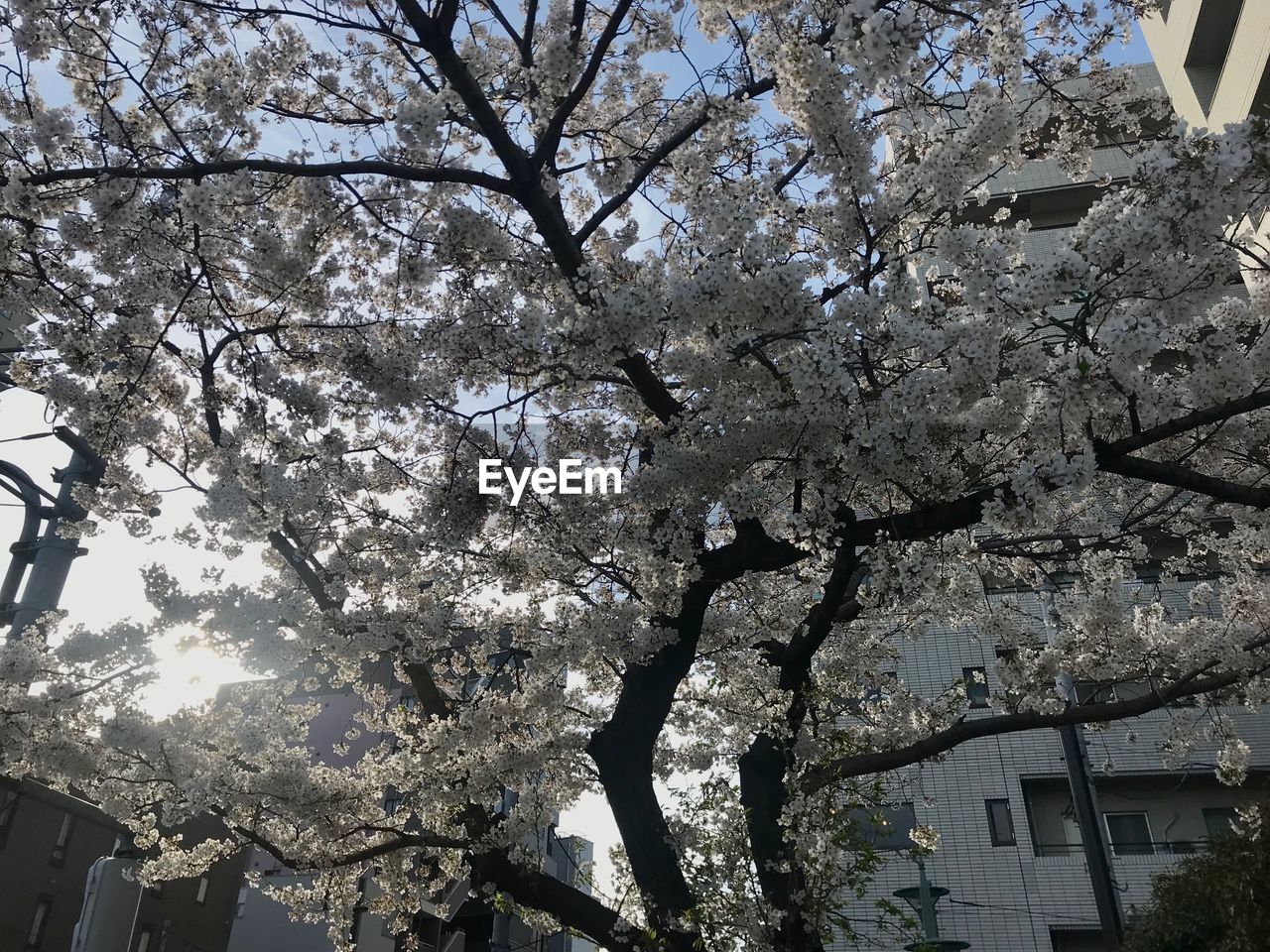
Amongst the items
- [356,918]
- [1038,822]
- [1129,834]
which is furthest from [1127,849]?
[356,918]

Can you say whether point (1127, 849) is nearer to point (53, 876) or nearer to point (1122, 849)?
point (1122, 849)

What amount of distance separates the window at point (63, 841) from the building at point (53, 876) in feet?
0.05

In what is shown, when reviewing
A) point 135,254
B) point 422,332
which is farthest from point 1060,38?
point 135,254

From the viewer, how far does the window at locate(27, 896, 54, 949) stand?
1431 centimetres

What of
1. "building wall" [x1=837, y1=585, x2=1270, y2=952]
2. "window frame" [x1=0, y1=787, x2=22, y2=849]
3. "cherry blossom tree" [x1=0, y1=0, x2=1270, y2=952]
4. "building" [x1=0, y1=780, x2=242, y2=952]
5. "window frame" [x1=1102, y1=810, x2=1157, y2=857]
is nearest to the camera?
"cherry blossom tree" [x1=0, y1=0, x2=1270, y2=952]

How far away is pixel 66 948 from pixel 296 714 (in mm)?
9996

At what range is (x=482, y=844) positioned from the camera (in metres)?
7.11

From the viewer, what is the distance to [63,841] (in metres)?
15.3

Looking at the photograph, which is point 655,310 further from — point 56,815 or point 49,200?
point 56,815

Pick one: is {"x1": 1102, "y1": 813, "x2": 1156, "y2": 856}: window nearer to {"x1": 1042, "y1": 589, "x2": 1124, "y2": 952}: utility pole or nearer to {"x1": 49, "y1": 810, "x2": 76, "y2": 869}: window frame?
{"x1": 1042, "y1": 589, "x2": 1124, "y2": 952}: utility pole

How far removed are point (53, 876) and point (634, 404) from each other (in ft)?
46.5

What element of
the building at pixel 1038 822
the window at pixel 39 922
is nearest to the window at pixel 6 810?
the window at pixel 39 922

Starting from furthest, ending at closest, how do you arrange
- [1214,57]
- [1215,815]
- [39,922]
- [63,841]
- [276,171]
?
1. [1215,815]
2. [63,841]
3. [39,922]
4. [1214,57]
5. [276,171]

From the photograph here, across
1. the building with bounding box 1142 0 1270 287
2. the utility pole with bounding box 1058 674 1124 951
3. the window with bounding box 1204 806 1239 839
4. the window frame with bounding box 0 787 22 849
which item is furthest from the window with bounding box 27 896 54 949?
the window with bounding box 1204 806 1239 839
